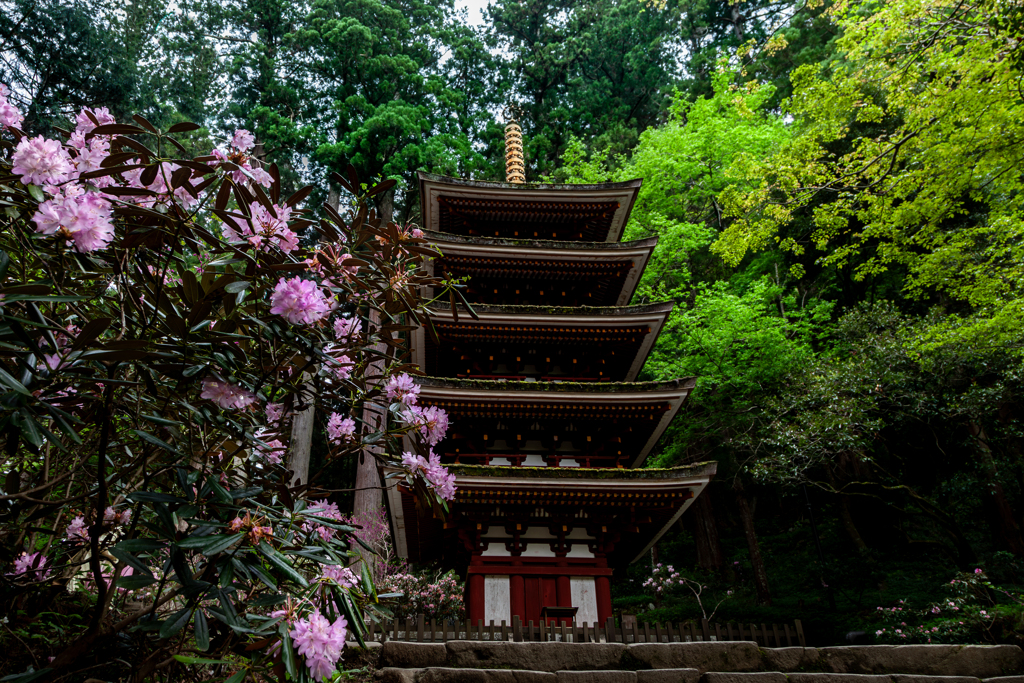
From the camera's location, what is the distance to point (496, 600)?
929 centimetres

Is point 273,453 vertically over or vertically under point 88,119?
under

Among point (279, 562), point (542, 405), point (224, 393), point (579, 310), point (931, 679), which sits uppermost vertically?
point (579, 310)

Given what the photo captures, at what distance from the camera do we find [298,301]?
222cm

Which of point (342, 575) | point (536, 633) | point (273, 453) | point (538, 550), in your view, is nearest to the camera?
point (342, 575)

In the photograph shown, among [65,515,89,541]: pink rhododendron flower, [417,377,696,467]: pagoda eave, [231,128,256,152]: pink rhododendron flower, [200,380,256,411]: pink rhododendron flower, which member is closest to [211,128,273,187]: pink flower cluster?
[231,128,256,152]: pink rhododendron flower

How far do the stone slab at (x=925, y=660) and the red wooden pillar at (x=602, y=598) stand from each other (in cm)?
432

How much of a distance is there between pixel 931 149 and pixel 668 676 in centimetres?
830

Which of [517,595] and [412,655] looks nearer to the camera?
[412,655]

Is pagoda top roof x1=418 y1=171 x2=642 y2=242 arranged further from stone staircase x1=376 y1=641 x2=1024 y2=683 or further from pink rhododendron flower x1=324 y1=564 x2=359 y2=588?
pink rhododendron flower x1=324 y1=564 x2=359 y2=588

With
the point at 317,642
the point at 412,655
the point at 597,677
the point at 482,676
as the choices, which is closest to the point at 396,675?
the point at 412,655

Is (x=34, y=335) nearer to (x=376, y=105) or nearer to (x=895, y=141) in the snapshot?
(x=895, y=141)

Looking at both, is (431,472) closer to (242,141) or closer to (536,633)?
(242,141)

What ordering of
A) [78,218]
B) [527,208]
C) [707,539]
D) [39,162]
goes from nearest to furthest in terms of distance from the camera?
1. [78,218]
2. [39,162]
3. [527,208]
4. [707,539]

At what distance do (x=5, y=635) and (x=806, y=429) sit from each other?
13857 millimetres
